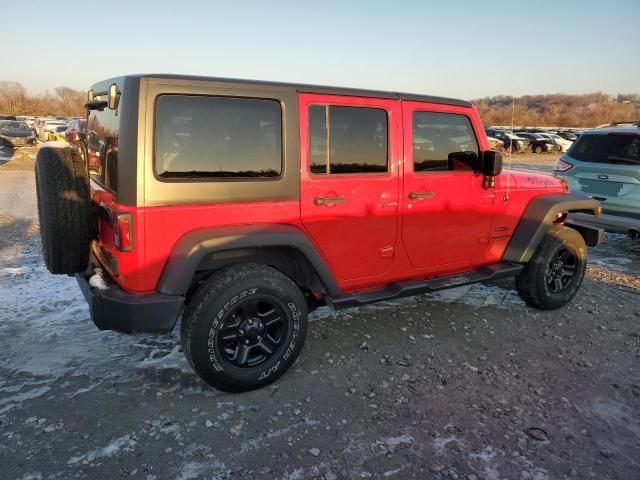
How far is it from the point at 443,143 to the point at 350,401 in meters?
2.17

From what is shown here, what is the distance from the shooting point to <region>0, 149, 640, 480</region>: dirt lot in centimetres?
241

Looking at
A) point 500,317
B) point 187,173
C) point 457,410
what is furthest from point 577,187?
point 187,173

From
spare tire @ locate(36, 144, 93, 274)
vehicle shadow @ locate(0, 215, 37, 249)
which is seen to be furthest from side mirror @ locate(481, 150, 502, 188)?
vehicle shadow @ locate(0, 215, 37, 249)

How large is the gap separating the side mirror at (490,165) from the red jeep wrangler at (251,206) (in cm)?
1

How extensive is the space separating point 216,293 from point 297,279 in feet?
2.44

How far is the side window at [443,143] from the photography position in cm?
360

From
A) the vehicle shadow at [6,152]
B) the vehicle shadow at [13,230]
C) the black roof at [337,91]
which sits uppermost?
the vehicle shadow at [6,152]

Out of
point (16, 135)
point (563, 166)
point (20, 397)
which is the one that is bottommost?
point (20, 397)

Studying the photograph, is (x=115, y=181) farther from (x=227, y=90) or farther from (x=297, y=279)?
(x=297, y=279)

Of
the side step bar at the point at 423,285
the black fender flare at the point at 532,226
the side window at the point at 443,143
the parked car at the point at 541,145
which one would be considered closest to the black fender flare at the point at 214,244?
the side step bar at the point at 423,285

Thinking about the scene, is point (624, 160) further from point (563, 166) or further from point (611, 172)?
A: point (563, 166)

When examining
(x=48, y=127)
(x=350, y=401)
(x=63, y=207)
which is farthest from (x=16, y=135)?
(x=350, y=401)

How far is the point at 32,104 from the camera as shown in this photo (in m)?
66.7

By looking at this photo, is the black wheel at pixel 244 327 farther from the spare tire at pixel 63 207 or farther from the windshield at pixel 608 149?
the windshield at pixel 608 149
